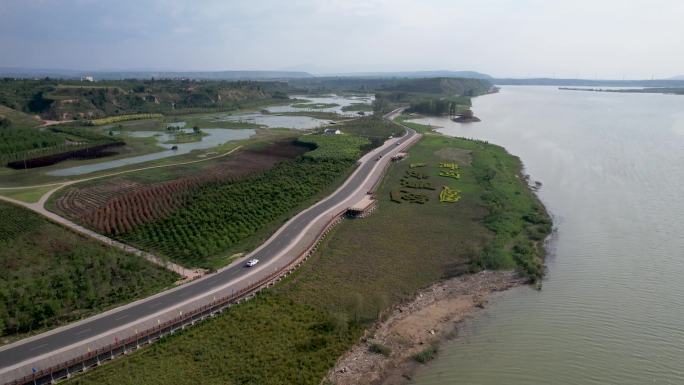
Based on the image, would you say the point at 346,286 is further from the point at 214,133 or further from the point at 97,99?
the point at 97,99

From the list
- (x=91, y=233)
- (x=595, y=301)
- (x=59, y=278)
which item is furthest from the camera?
(x=91, y=233)

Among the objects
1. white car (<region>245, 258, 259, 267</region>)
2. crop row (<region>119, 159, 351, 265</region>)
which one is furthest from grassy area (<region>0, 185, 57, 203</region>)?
white car (<region>245, 258, 259, 267</region>)

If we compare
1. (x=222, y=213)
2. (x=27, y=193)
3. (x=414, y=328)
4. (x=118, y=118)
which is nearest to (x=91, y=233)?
(x=222, y=213)

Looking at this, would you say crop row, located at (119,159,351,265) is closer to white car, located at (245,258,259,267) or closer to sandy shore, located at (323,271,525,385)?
white car, located at (245,258,259,267)

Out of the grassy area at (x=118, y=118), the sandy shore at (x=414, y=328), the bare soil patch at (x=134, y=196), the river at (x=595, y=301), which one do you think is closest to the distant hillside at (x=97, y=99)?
the grassy area at (x=118, y=118)

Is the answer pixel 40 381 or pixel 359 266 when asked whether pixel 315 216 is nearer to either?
pixel 359 266

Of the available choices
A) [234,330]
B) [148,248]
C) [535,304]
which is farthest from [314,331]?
[148,248]
